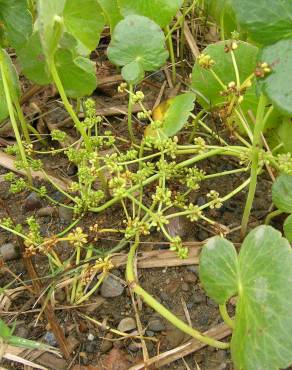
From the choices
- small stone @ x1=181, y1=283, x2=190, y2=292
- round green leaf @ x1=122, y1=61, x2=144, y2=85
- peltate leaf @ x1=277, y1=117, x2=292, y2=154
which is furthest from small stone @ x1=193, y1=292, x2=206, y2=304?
round green leaf @ x1=122, y1=61, x2=144, y2=85

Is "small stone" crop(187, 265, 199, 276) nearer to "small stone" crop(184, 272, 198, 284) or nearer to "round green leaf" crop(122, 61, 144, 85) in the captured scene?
"small stone" crop(184, 272, 198, 284)

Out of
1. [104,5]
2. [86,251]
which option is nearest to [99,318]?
[86,251]

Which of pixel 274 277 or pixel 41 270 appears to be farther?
pixel 41 270

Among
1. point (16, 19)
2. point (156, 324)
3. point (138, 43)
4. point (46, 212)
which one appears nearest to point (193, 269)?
point (156, 324)

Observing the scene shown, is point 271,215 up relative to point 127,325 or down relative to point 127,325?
up

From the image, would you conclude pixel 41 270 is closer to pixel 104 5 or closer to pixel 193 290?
pixel 193 290

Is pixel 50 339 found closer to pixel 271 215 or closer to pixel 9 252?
pixel 9 252
